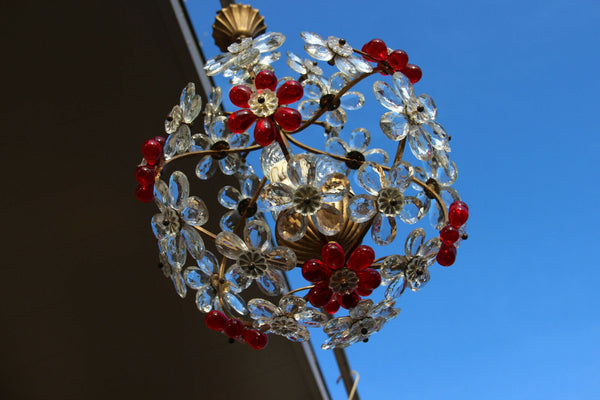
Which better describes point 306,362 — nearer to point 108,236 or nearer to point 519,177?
point 108,236

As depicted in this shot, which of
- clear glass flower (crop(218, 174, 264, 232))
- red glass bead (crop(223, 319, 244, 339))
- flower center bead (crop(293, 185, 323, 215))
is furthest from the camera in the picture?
clear glass flower (crop(218, 174, 264, 232))

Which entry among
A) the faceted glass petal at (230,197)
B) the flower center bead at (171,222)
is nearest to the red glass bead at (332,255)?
the flower center bead at (171,222)

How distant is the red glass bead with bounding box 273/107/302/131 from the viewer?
1.15 meters

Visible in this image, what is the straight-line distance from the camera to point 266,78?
1.19 meters

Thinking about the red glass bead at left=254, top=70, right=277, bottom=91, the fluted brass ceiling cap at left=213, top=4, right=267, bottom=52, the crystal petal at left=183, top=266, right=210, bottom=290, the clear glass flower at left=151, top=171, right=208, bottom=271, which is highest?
the fluted brass ceiling cap at left=213, top=4, right=267, bottom=52

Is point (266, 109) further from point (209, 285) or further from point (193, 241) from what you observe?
point (209, 285)

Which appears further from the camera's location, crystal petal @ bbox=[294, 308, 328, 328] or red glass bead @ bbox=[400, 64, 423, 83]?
red glass bead @ bbox=[400, 64, 423, 83]

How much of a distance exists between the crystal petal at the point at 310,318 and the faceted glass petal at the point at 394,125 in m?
0.38


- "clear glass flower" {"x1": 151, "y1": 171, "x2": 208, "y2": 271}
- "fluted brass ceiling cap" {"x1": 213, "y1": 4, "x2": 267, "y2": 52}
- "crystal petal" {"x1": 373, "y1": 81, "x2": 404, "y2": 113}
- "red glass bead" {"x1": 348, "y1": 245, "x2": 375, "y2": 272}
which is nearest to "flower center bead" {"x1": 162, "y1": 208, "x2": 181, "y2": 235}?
"clear glass flower" {"x1": 151, "y1": 171, "x2": 208, "y2": 271}

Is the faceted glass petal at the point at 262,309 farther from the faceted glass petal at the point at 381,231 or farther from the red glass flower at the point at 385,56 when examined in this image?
the red glass flower at the point at 385,56

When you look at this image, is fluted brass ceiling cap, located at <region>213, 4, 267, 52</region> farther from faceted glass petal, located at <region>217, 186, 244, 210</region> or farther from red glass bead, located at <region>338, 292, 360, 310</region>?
red glass bead, located at <region>338, 292, 360, 310</region>

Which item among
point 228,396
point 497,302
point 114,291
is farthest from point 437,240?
point 497,302

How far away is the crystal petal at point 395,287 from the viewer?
1.23m

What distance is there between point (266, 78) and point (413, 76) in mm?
357
